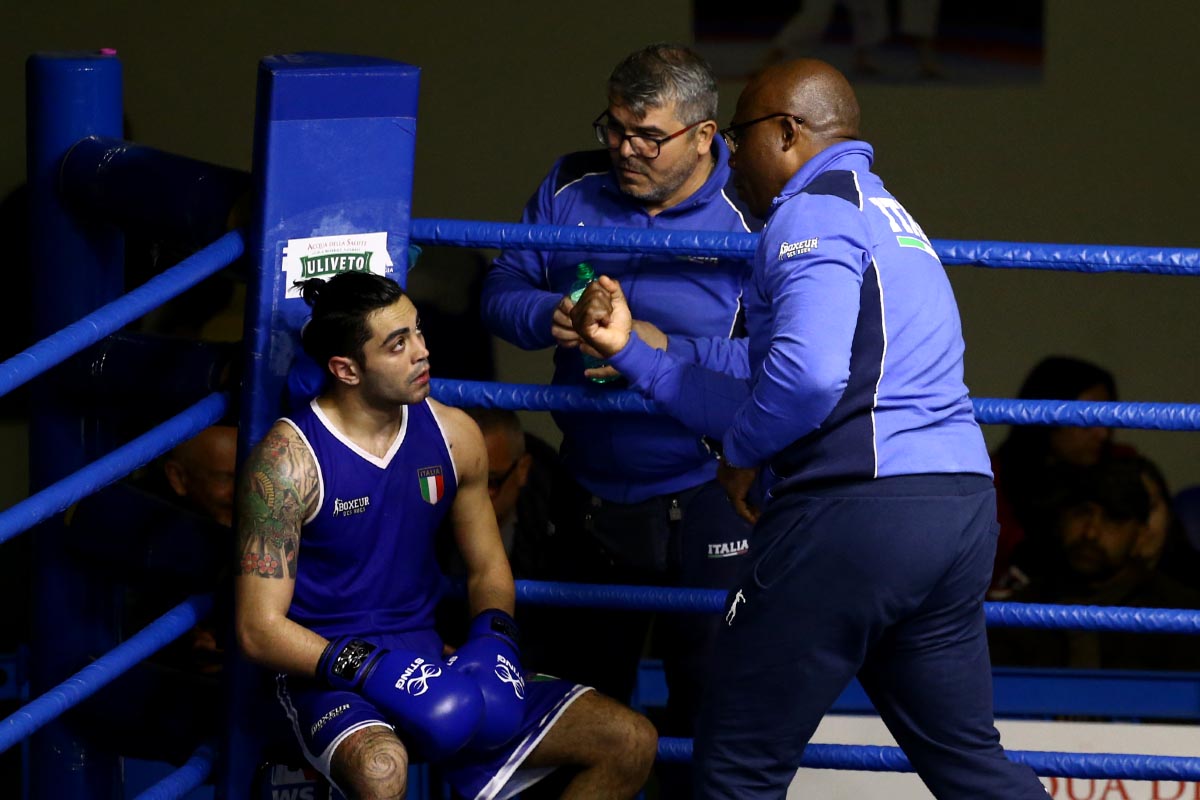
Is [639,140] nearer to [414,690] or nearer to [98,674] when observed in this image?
[414,690]

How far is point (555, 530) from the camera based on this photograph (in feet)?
9.73

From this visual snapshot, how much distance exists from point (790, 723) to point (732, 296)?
33.2 inches

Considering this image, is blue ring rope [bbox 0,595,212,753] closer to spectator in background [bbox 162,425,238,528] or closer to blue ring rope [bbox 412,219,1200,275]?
blue ring rope [bbox 412,219,1200,275]

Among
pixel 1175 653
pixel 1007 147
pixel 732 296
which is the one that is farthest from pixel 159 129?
pixel 1175 653

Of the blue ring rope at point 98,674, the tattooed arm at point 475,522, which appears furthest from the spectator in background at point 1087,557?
the blue ring rope at point 98,674

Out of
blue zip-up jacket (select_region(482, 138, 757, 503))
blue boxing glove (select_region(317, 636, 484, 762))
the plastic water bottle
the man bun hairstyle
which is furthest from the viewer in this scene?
blue zip-up jacket (select_region(482, 138, 757, 503))

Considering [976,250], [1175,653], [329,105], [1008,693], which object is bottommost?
[1175,653]

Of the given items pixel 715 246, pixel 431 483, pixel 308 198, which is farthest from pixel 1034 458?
pixel 308 198

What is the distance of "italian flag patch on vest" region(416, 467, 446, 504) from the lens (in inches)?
97.0

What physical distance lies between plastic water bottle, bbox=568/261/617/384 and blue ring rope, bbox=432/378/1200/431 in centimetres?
3

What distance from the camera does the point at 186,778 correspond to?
2.39 metres

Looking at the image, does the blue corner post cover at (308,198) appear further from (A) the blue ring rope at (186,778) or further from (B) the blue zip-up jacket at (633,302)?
(B) the blue zip-up jacket at (633,302)

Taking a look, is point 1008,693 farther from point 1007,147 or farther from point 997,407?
point 1007,147

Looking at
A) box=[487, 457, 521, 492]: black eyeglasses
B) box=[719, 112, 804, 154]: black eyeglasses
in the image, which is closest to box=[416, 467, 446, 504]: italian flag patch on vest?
box=[719, 112, 804, 154]: black eyeglasses
